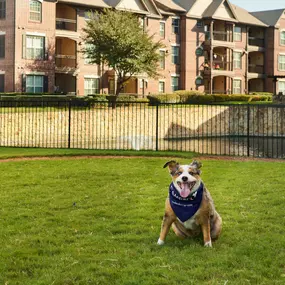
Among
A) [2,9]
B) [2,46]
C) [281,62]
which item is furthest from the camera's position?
[281,62]

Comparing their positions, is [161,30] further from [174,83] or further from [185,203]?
[185,203]

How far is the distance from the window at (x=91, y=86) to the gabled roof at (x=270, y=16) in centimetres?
2547

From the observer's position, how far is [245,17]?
192ft

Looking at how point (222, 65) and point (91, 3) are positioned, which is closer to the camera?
point (91, 3)

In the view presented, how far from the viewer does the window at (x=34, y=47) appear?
1544 inches

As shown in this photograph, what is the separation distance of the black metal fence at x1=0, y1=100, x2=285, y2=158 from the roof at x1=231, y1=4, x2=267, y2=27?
73.6ft

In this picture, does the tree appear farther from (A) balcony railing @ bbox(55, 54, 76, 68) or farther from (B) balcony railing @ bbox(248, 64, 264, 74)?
(B) balcony railing @ bbox(248, 64, 264, 74)

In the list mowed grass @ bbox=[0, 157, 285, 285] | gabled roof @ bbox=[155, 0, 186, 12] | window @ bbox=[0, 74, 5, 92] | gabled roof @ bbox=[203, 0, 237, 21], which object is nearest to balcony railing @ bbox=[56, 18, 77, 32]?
window @ bbox=[0, 74, 5, 92]

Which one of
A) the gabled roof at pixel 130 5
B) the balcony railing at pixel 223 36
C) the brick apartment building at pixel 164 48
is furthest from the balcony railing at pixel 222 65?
the gabled roof at pixel 130 5

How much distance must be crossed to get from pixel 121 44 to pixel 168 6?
50.0 ft

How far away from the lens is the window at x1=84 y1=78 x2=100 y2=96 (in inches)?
1695

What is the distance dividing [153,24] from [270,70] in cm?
1721

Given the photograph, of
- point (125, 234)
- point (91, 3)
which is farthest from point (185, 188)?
point (91, 3)

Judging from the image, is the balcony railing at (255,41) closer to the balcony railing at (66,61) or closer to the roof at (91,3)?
the roof at (91,3)
